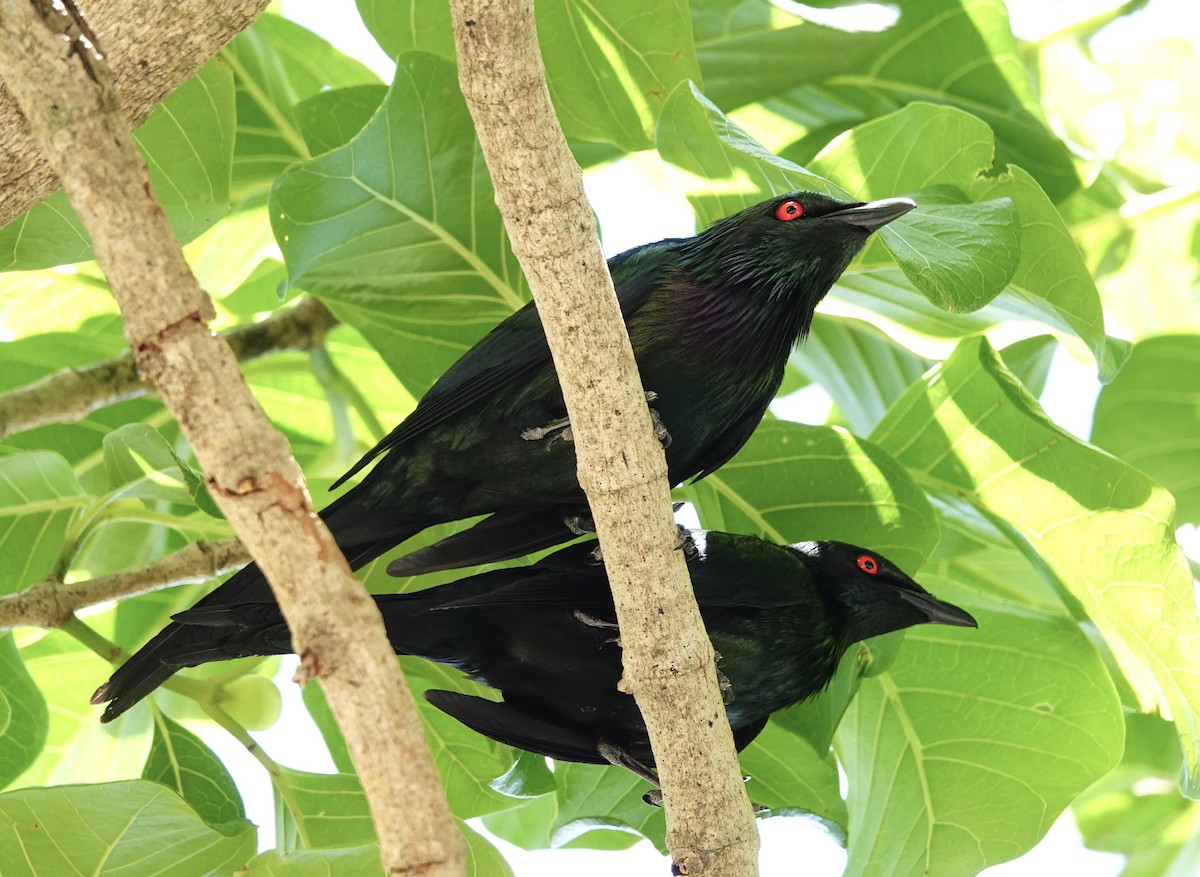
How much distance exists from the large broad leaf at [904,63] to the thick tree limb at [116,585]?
1714 mm

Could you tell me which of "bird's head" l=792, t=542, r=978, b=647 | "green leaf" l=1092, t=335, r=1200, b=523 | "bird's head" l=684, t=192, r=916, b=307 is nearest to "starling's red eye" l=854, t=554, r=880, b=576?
"bird's head" l=792, t=542, r=978, b=647

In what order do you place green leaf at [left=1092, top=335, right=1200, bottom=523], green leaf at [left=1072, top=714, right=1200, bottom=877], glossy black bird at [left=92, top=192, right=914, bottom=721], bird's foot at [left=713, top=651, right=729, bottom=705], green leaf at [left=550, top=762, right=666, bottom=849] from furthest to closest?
green leaf at [left=1072, top=714, right=1200, bottom=877]
green leaf at [left=1092, top=335, right=1200, bottom=523]
green leaf at [left=550, top=762, right=666, bottom=849]
bird's foot at [left=713, top=651, right=729, bottom=705]
glossy black bird at [left=92, top=192, right=914, bottom=721]

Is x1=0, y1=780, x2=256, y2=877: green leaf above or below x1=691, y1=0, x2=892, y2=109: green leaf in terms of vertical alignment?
below

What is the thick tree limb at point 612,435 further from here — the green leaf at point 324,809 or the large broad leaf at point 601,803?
the green leaf at point 324,809

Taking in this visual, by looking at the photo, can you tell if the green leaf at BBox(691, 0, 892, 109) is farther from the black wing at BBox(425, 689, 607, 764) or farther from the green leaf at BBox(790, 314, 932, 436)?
the black wing at BBox(425, 689, 607, 764)

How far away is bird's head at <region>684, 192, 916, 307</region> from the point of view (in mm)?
2230

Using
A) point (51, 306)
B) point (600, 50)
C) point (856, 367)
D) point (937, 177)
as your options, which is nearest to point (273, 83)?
point (600, 50)

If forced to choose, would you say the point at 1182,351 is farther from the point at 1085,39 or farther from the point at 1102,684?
the point at 1102,684

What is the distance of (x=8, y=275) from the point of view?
314 centimetres

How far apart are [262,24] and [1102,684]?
2573 mm

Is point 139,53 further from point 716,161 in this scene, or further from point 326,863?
point 326,863

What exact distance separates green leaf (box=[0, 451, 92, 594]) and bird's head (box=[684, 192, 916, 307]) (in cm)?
140

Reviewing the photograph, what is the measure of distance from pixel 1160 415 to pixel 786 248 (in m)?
1.94

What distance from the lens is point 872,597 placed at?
245 centimetres
